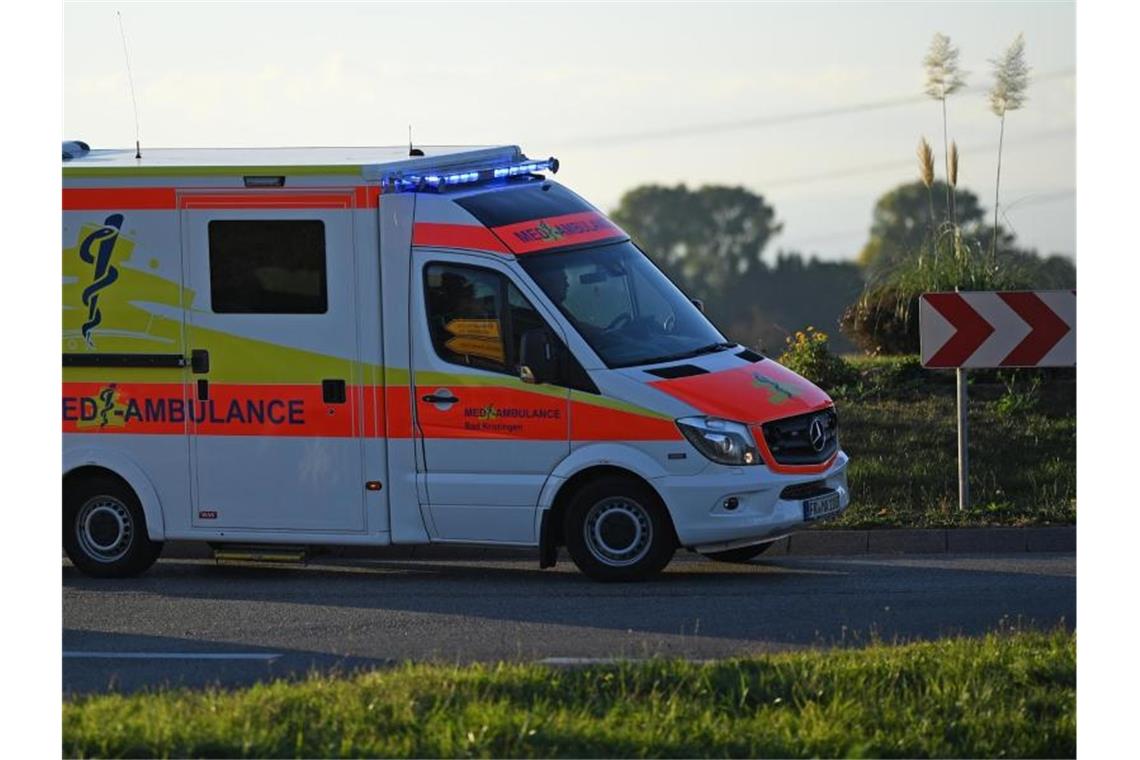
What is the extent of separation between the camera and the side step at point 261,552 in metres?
12.6

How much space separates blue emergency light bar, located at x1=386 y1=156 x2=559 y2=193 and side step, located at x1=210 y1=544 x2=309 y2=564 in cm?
235

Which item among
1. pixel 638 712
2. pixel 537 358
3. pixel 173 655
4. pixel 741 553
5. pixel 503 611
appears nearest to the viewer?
pixel 638 712

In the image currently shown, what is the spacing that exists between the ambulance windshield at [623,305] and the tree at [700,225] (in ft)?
126

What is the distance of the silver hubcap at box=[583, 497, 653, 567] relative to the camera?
11984 millimetres

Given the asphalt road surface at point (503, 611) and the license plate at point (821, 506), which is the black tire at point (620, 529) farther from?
the license plate at point (821, 506)

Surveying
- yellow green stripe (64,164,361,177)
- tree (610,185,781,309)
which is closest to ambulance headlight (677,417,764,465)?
yellow green stripe (64,164,361,177)

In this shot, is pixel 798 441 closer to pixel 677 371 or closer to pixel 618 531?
pixel 677 371

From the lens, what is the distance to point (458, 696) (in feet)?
26.6

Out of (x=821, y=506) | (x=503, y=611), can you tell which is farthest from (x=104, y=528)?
(x=821, y=506)

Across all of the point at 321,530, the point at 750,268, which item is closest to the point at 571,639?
the point at 321,530

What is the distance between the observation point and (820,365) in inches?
690

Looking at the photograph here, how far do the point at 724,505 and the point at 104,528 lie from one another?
4.07 meters

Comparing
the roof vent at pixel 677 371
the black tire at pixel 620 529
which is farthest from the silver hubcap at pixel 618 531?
the roof vent at pixel 677 371

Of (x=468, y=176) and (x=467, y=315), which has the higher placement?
(x=468, y=176)
